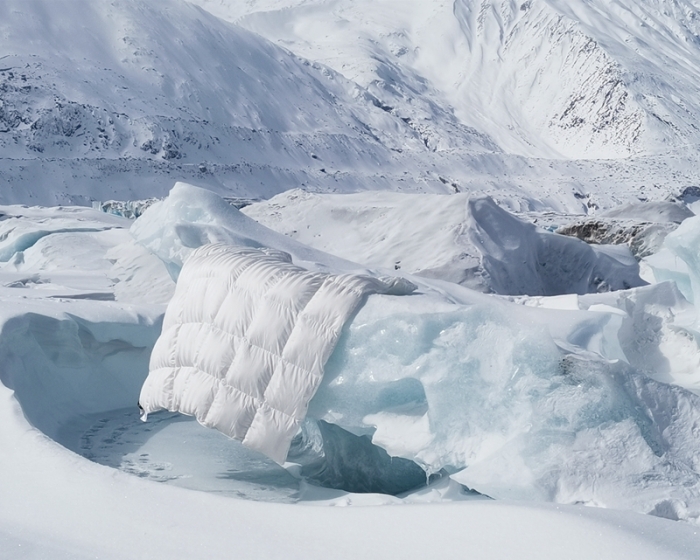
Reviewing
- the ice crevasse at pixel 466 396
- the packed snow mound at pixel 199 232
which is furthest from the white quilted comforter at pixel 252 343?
the packed snow mound at pixel 199 232

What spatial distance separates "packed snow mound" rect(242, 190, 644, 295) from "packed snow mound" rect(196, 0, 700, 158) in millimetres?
36026

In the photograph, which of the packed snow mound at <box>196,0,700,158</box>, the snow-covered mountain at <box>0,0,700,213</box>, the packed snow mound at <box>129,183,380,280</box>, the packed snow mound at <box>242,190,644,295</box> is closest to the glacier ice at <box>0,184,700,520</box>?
the packed snow mound at <box>129,183,380,280</box>

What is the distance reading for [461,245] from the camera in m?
7.08

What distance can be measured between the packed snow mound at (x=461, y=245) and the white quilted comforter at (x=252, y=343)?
343cm

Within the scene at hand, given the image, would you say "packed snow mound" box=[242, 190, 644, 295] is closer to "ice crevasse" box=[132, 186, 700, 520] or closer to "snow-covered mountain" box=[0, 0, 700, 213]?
"ice crevasse" box=[132, 186, 700, 520]

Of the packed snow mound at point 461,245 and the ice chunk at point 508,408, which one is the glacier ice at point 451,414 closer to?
the ice chunk at point 508,408

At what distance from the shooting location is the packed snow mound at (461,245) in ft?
23.1

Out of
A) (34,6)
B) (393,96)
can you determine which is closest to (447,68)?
(393,96)

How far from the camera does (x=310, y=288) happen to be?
324 centimetres

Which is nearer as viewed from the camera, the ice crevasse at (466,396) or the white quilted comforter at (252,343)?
the ice crevasse at (466,396)

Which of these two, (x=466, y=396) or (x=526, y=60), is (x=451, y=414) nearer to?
(x=466, y=396)

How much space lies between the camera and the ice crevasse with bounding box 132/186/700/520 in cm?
263

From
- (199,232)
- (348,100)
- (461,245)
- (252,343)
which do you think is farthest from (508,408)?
(348,100)

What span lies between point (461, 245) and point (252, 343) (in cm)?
409
